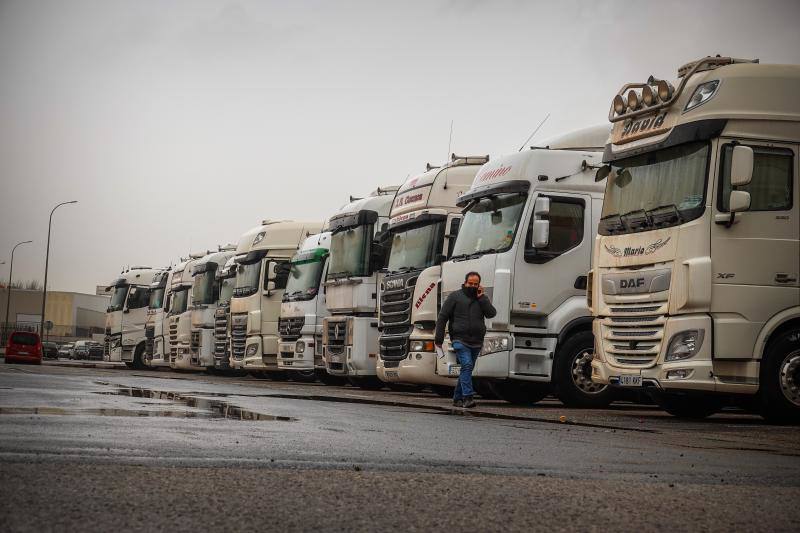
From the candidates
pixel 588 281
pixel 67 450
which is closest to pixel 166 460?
pixel 67 450

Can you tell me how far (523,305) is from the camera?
51.0ft

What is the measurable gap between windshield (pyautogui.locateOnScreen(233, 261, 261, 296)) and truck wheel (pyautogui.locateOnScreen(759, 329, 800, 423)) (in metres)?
17.1

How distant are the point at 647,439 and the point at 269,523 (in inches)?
236

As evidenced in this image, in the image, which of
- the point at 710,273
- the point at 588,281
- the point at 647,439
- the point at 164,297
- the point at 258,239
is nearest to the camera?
the point at 647,439

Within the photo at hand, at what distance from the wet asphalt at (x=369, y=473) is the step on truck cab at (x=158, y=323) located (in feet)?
86.7

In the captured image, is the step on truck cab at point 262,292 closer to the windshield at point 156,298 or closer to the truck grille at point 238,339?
the truck grille at point 238,339

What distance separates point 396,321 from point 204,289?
15413 mm

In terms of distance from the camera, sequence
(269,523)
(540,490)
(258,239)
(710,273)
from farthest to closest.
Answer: (258,239) < (710,273) < (540,490) < (269,523)

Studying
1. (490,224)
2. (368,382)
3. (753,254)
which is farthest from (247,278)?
(753,254)

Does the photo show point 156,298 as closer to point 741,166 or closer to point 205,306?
point 205,306

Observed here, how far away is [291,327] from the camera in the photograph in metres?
25.0

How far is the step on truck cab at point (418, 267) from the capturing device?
1789cm

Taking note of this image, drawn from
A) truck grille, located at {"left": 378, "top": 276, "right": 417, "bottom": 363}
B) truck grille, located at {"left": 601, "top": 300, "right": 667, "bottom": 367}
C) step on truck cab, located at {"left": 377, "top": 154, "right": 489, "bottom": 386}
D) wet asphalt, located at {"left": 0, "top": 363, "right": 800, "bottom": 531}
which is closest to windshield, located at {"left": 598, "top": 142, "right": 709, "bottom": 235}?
truck grille, located at {"left": 601, "top": 300, "right": 667, "bottom": 367}

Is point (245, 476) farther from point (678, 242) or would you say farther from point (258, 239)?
point (258, 239)
